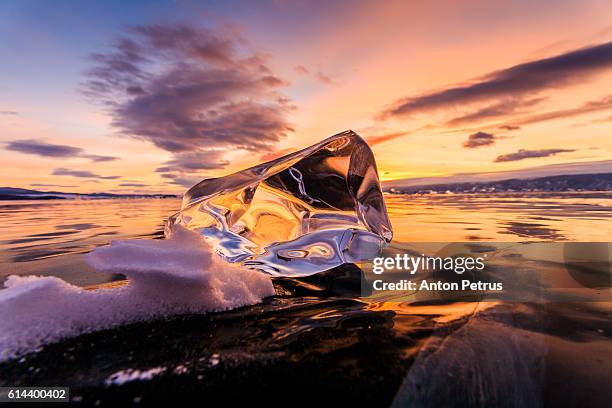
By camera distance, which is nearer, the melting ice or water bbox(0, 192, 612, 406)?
water bbox(0, 192, 612, 406)

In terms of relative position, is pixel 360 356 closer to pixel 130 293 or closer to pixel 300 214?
pixel 130 293

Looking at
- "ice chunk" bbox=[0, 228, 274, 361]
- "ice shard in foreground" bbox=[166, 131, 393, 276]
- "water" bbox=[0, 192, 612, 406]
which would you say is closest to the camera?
"water" bbox=[0, 192, 612, 406]

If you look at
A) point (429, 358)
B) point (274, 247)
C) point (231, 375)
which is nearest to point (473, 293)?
point (429, 358)

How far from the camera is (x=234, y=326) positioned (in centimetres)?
106

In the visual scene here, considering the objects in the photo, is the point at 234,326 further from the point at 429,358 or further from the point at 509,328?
the point at 509,328

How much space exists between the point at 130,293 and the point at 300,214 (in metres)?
1.03

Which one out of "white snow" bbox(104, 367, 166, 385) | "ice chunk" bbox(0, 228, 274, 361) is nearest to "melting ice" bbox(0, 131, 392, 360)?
"ice chunk" bbox(0, 228, 274, 361)

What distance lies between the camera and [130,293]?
1147mm

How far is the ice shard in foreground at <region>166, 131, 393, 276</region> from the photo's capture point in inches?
72.0

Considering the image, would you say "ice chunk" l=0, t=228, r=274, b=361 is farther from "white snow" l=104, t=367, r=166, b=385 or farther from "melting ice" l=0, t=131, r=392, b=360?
"white snow" l=104, t=367, r=166, b=385

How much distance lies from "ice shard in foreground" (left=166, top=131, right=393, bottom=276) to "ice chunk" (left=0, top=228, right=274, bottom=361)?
1.23 ft

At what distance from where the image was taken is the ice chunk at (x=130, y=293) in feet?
3.04

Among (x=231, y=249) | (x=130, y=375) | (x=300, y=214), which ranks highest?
(x=300, y=214)

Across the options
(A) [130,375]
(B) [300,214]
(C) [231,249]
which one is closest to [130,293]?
(A) [130,375]
